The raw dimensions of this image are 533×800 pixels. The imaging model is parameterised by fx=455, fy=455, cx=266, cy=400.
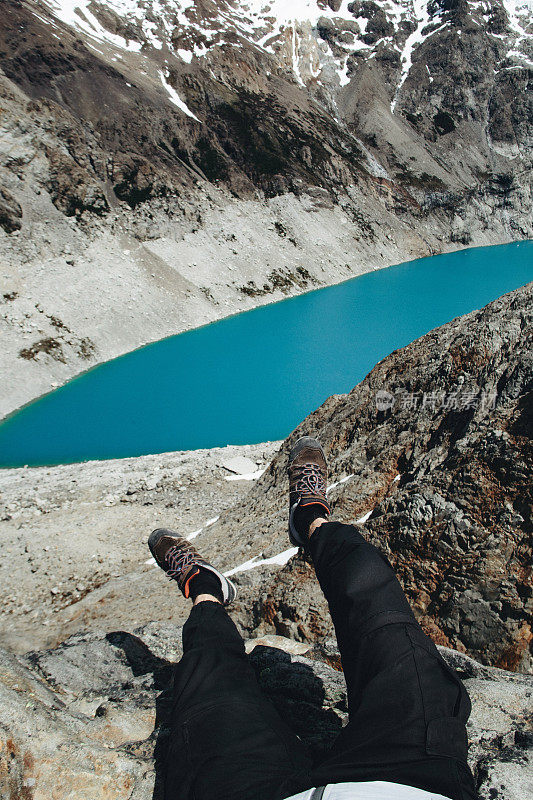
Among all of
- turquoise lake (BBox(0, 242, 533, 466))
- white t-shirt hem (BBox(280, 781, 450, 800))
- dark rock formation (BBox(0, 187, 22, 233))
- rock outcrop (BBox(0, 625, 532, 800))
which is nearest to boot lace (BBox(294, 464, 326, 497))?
rock outcrop (BBox(0, 625, 532, 800))

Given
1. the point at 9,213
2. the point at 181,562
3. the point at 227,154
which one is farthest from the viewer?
the point at 227,154

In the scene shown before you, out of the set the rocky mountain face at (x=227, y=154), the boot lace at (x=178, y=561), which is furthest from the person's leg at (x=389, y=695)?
the rocky mountain face at (x=227, y=154)

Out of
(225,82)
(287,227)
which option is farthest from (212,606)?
(225,82)

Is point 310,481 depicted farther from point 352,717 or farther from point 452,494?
point 352,717

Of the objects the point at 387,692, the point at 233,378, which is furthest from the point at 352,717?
the point at 233,378

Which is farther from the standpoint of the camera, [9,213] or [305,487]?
[9,213]

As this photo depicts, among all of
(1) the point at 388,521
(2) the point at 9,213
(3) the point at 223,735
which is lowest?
(3) the point at 223,735

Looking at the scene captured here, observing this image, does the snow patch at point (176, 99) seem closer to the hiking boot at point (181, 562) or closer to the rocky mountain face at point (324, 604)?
the rocky mountain face at point (324, 604)
